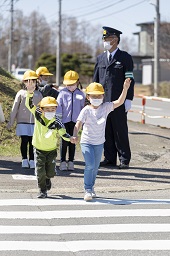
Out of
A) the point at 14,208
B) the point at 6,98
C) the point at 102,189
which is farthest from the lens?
the point at 6,98

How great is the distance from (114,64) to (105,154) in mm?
1636

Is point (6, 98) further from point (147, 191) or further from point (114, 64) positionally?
point (147, 191)

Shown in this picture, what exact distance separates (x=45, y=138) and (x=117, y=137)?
3.06m

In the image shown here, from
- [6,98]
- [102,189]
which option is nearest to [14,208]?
[102,189]

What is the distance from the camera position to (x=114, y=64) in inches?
467

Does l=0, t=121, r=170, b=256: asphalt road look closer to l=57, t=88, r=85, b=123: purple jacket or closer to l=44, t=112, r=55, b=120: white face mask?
l=57, t=88, r=85, b=123: purple jacket

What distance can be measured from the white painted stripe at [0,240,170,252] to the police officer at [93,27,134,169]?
4.94 m

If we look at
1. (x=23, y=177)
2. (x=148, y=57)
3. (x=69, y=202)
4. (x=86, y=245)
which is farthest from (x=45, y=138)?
(x=148, y=57)

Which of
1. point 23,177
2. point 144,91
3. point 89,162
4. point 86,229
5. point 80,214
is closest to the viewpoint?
point 86,229

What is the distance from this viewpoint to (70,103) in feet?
37.6

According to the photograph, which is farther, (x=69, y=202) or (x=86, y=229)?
(x=69, y=202)

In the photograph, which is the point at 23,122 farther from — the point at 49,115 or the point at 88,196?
the point at 88,196

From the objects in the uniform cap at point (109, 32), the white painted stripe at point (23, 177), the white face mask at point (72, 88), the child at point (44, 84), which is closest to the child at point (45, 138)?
the white painted stripe at point (23, 177)

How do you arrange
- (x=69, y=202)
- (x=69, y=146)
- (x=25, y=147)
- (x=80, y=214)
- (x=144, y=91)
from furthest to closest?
(x=144, y=91) < (x=25, y=147) < (x=69, y=146) < (x=69, y=202) < (x=80, y=214)
